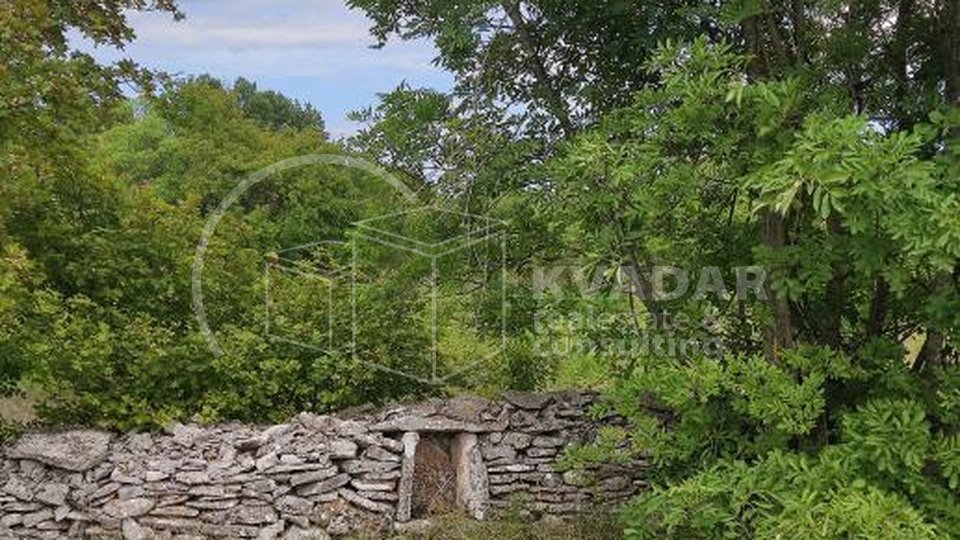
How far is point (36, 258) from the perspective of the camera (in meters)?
7.32

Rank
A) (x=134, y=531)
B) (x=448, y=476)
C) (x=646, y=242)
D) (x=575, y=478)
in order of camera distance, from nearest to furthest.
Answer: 1. (x=646, y=242)
2. (x=134, y=531)
3. (x=575, y=478)
4. (x=448, y=476)

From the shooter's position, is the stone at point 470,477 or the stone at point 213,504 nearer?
the stone at point 213,504

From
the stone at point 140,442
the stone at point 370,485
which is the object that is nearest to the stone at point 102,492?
the stone at point 140,442

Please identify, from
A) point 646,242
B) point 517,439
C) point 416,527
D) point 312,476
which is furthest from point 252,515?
point 646,242

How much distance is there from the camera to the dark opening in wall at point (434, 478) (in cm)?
684

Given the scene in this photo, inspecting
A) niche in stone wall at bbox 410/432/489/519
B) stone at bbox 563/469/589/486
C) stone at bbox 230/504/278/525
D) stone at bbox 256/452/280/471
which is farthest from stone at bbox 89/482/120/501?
stone at bbox 563/469/589/486

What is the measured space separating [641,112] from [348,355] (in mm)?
3546

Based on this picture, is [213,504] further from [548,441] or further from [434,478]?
[548,441]

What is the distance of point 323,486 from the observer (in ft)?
21.9

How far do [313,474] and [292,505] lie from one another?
0.27 m

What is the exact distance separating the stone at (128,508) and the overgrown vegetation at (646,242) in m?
0.62

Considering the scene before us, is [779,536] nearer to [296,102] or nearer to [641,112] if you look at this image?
[641,112]

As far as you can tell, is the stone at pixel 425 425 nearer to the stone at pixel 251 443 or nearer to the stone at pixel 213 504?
the stone at pixel 251 443

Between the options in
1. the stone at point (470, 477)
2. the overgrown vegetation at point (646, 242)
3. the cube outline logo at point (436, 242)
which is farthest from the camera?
the stone at point (470, 477)
